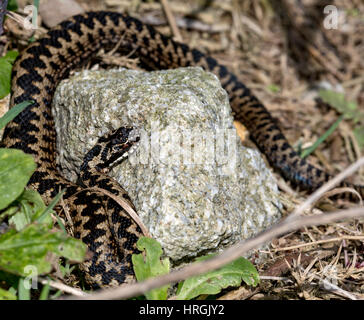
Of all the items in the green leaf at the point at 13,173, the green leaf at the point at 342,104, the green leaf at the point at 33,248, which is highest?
the green leaf at the point at 13,173

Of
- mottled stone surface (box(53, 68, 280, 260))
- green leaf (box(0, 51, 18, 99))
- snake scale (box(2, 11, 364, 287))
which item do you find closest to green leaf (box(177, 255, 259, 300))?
mottled stone surface (box(53, 68, 280, 260))

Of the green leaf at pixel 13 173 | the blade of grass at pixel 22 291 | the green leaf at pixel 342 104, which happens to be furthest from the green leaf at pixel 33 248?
the green leaf at pixel 342 104

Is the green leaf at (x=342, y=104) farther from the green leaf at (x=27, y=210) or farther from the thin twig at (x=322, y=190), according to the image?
the green leaf at (x=27, y=210)

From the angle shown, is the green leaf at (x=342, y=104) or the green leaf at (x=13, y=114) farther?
the green leaf at (x=342, y=104)

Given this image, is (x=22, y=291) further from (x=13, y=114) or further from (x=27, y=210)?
(x=13, y=114)

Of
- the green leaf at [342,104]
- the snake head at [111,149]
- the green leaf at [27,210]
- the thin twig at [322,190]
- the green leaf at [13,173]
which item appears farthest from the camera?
the green leaf at [342,104]

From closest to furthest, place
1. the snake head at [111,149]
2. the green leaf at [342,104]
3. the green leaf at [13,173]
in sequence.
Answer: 1. the green leaf at [13,173]
2. the snake head at [111,149]
3. the green leaf at [342,104]
